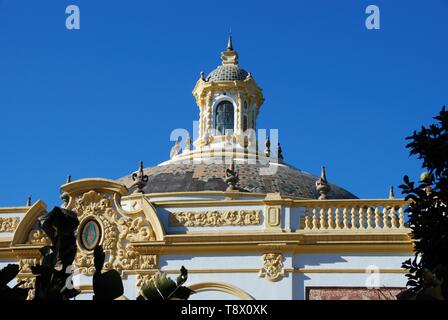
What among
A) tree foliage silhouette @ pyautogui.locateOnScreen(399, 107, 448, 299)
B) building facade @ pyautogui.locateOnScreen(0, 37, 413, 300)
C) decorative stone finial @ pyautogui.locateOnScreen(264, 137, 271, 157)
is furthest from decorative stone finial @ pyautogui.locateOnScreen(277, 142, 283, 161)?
tree foliage silhouette @ pyautogui.locateOnScreen(399, 107, 448, 299)

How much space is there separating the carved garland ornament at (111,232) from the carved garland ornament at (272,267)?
3.08 metres

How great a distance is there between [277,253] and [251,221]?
3.84 ft

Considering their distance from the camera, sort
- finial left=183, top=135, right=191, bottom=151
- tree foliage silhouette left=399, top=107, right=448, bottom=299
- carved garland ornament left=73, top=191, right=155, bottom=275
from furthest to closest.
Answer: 1. finial left=183, top=135, right=191, bottom=151
2. carved garland ornament left=73, top=191, right=155, bottom=275
3. tree foliage silhouette left=399, top=107, right=448, bottom=299

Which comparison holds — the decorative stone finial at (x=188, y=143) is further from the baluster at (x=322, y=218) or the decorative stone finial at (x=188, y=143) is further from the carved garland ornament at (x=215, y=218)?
the baluster at (x=322, y=218)

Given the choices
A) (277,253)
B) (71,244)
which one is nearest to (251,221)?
(277,253)

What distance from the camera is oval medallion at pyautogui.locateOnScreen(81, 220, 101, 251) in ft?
69.2

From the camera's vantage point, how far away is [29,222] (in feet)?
71.4

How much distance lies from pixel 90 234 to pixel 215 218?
3414mm

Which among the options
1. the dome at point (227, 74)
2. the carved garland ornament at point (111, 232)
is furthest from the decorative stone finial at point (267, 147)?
the carved garland ornament at point (111, 232)

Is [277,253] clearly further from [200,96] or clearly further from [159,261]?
[200,96]

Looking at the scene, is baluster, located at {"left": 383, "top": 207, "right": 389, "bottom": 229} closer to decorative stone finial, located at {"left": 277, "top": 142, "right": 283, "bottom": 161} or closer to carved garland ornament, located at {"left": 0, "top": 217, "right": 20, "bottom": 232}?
carved garland ornament, located at {"left": 0, "top": 217, "right": 20, "bottom": 232}

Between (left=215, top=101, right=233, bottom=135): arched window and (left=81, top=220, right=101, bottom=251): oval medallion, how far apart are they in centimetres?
1391

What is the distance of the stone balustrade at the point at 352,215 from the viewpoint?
20.4m
